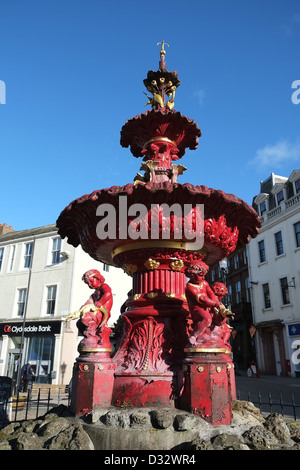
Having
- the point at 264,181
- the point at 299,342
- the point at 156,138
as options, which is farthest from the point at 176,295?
the point at 264,181

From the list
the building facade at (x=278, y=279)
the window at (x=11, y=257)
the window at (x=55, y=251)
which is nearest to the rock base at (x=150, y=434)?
the window at (x=55, y=251)

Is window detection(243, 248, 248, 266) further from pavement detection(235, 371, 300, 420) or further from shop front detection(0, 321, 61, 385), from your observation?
shop front detection(0, 321, 61, 385)

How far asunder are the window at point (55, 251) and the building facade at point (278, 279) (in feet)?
50.2

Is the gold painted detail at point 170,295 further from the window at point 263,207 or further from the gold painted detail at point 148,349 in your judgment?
the window at point 263,207

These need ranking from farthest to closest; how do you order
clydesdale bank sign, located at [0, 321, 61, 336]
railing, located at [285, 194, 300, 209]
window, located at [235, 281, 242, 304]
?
window, located at [235, 281, 242, 304]
railing, located at [285, 194, 300, 209]
clydesdale bank sign, located at [0, 321, 61, 336]

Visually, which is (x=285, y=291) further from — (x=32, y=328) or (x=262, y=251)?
(x=32, y=328)

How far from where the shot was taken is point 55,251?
22953 mm

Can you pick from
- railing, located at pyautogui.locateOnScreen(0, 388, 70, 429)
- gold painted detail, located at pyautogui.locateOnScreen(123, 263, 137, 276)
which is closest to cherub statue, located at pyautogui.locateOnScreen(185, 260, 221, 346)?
gold painted detail, located at pyautogui.locateOnScreen(123, 263, 137, 276)

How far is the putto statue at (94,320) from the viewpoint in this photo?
421cm

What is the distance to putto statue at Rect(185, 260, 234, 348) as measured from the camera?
3926 millimetres

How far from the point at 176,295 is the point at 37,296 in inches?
768

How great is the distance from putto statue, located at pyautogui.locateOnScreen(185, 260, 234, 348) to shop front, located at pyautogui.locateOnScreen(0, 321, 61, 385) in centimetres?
1801

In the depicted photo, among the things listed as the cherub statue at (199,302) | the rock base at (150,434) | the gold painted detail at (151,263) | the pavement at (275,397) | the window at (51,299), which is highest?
the window at (51,299)
